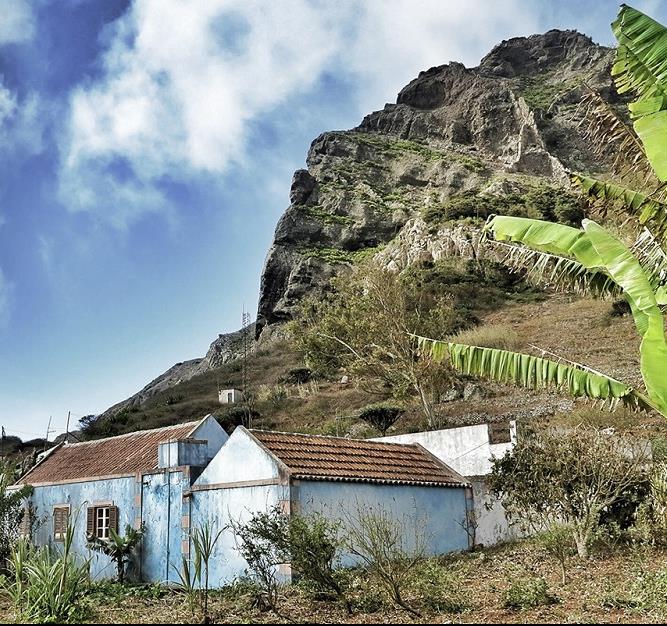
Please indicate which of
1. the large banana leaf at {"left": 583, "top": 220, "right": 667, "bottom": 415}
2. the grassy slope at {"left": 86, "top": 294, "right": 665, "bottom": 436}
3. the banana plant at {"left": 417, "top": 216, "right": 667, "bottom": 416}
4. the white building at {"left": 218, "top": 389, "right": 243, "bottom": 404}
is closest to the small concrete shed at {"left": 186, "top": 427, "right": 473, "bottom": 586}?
the banana plant at {"left": 417, "top": 216, "right": 667, "bottom": 416}

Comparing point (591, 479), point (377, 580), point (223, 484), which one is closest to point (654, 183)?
point (591, 479)

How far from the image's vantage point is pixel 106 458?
1983cm

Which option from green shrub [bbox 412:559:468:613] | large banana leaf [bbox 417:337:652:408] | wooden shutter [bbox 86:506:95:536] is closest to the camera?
large banana leaf [bbox 417:337:652:408]

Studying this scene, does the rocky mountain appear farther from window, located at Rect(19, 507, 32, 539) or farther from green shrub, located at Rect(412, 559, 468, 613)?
green shrub, located at Rect(412, 559, 468, 613)

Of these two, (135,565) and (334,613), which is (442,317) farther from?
(334,613)

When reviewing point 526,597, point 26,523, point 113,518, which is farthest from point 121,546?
point 526,597

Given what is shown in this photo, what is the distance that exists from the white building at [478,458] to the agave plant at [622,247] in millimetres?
7354

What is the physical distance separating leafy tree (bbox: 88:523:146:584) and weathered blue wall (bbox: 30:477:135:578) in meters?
0.28

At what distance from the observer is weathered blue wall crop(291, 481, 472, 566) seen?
1441cm

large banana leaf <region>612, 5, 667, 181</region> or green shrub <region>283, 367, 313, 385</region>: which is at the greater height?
green shrub <region>283, 367, 313, 385</region>

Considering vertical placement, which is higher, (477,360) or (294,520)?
(477,360)

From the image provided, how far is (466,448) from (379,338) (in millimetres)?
9465

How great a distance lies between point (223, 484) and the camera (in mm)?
15383

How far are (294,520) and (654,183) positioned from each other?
751cm
